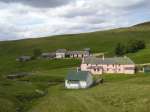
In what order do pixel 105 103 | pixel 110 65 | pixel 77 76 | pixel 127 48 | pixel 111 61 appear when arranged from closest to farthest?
1. pixel 105 103
2. pixel 77 76
3. pixel 110 65
4. pixel 111 61
5. pixel 127 48

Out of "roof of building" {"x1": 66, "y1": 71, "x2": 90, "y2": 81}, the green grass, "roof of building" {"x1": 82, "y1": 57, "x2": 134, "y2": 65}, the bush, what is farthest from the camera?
the bush

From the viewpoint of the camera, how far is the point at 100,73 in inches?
4574

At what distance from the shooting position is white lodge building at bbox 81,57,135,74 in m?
112

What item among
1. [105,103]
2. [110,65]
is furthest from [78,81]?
[110,65]

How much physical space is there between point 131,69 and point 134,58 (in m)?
23.3

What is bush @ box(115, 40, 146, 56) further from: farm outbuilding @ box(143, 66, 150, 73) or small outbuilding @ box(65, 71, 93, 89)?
small outbuilding @ box(65, 71, 93, 89)

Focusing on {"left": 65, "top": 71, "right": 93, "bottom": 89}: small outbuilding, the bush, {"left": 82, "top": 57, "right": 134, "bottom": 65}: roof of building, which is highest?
the bush

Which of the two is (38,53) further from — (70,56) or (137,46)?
(137,46)

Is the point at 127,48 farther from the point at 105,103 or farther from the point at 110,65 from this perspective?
the point at 105,103

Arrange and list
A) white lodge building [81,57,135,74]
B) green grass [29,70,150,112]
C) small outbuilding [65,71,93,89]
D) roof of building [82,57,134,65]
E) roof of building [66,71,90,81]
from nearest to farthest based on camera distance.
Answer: green grass [29,70,150,112], small outbuilding [65,71,93,89], roof of building [66,71,90,81], white lodge building [81,57,135,74], roof of building [82,57,134,65]

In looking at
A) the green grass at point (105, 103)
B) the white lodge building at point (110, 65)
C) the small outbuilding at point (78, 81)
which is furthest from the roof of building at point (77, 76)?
the white lodge building at point (110, 65)

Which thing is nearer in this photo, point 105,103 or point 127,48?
point 105,103

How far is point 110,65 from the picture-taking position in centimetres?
11612

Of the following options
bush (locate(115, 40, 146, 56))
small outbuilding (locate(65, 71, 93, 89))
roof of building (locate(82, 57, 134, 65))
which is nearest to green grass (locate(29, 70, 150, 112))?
small outbuilding (locate(65, 71, 93, 89))
